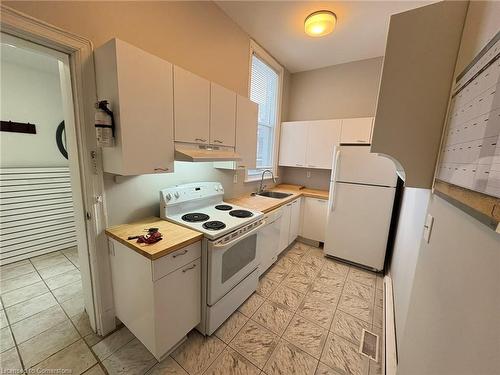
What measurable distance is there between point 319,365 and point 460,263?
1395mm

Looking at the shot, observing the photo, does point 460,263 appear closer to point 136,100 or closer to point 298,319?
point 298,319

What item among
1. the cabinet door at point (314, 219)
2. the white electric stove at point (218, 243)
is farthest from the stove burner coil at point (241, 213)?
the cabinet door at point (314, 219)

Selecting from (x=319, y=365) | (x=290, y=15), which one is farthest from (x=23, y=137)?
(x=319, y=365)

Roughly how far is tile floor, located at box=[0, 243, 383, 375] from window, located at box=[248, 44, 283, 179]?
6.21 feet

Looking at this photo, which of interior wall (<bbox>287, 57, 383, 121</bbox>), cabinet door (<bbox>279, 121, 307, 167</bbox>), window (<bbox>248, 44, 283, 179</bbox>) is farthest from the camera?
cabinet door (<bbox>279, 121, 307, 167</bbox>)

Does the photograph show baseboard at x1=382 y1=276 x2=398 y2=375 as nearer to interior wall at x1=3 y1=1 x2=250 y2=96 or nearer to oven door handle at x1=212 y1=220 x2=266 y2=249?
oven door handle at x1=212 y1=220 x2=266 y2=249

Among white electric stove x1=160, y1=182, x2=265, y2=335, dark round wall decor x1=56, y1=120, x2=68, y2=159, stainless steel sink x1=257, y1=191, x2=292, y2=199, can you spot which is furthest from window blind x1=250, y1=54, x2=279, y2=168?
dark round wall decor x1=56, y1=120, x2=68, y2=159

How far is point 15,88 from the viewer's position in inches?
99.5

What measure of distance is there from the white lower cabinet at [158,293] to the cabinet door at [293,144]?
255 centimetres

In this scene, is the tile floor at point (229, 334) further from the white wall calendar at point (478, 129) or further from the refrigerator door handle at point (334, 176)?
the white wall calendar at point (478, 129)

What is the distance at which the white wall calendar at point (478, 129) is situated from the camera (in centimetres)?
48

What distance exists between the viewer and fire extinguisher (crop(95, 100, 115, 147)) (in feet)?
4.03

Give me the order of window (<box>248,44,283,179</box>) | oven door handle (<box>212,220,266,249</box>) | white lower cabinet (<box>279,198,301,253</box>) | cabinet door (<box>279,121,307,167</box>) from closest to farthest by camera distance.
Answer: oven door handle (<box>212,220,266,249</box>) < white lower cabinet (<box>279,198,301,253</box>) < window (<box>248,44,283,179</box>) < cabinet door (<box>279,121,307,167</box>)

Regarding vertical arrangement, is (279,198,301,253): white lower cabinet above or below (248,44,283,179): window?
below
